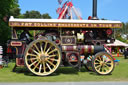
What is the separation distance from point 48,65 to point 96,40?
106 inches

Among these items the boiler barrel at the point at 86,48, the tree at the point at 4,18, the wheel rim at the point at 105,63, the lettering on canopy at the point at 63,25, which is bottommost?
the wheel rim at the point at 105,63

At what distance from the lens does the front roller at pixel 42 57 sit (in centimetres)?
852

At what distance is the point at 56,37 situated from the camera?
9.30 meters

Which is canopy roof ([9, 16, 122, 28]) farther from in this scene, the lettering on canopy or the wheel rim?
the wheel rim

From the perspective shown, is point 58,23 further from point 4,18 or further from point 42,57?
point 4,18

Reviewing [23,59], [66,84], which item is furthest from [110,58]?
[23,59]

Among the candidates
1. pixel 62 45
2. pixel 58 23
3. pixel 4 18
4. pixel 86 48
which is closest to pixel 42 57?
pixel 62 45

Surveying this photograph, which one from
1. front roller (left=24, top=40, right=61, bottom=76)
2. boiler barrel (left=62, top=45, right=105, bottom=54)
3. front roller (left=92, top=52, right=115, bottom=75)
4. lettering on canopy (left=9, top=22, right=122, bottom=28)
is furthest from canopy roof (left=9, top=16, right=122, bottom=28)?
front roller (left=92, top=52, right=115, bottom=75)

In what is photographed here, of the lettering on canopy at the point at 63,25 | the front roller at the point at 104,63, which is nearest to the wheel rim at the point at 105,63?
the front roller at the point at 104,63

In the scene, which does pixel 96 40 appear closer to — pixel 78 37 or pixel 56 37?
pixel 78 37

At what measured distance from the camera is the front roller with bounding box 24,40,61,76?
28.0ft

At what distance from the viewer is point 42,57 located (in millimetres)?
8586

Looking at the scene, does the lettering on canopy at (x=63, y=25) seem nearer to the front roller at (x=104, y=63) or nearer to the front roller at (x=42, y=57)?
the front roller at (x=42, y=57)

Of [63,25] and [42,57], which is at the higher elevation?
[63,25]
